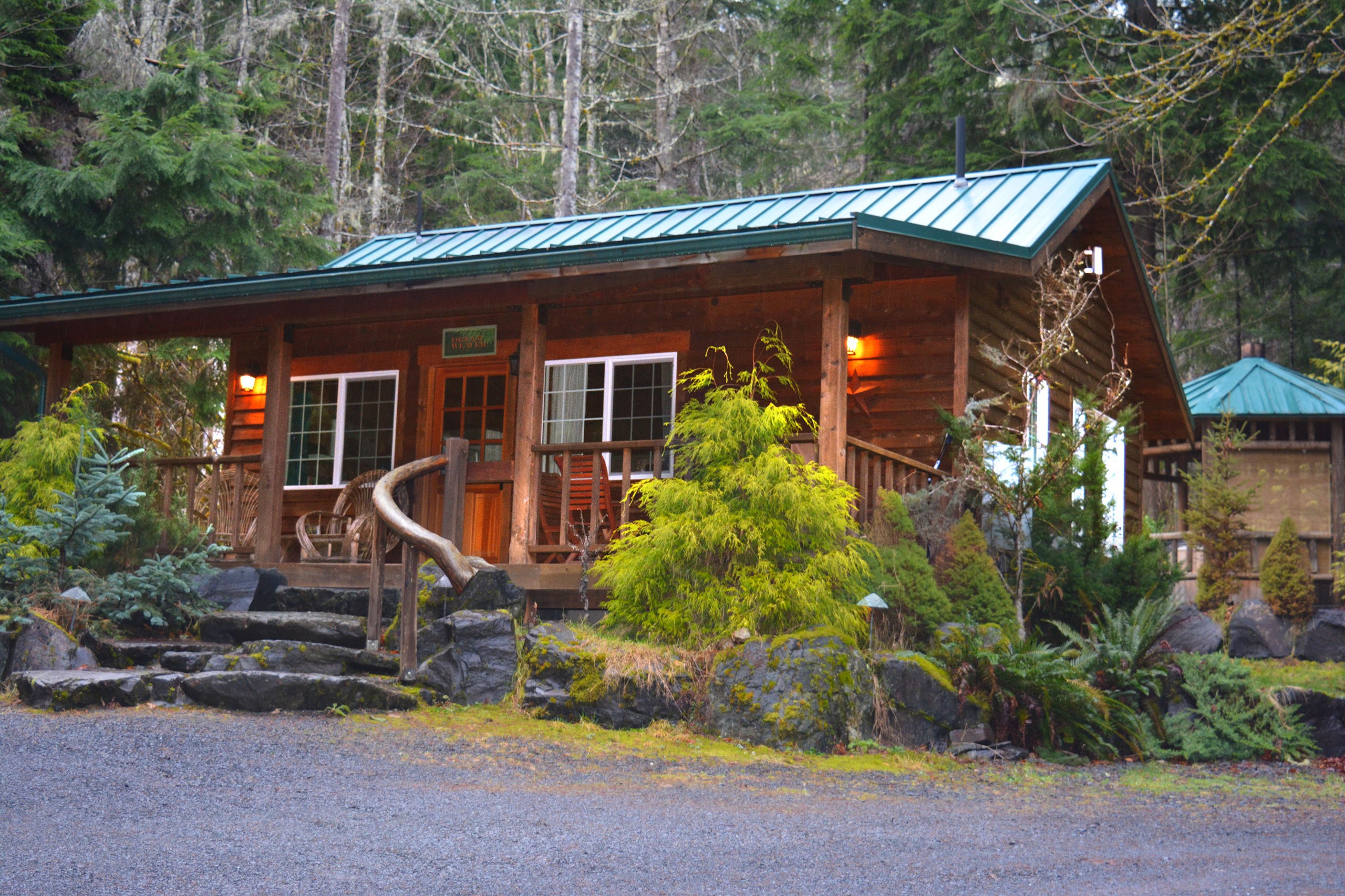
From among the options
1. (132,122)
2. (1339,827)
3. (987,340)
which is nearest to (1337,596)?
(987,340)

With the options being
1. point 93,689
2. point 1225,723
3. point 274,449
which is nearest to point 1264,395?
point 1225,723

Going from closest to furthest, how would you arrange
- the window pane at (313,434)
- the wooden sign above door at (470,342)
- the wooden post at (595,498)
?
the wooden post at (595,498) → the wooden sign above door at (470,342) → the window pane at (313,434)

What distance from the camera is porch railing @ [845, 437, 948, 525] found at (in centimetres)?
943

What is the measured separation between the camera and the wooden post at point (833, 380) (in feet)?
29.8

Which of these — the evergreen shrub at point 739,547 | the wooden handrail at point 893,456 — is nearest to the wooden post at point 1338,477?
the wooden handrail at point 893,456

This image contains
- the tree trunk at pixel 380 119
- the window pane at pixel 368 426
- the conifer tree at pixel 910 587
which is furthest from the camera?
the tree trunk at pixel 380 119

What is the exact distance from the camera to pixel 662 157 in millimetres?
27062

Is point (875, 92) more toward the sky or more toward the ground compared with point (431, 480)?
more toward the sky

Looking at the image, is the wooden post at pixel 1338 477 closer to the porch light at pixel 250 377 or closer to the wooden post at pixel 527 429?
the wooden post at pixel 527 429

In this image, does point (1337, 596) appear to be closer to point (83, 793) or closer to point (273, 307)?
point (273, 307)

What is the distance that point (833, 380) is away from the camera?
9.19 meters

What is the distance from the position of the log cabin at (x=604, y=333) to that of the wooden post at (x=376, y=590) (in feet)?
1.72

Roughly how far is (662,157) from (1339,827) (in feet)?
75.7

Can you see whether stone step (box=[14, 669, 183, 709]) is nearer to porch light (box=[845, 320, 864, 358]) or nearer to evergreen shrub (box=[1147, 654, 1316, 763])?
evergreen shrub (box=[1147, 654, 1316, 763])
